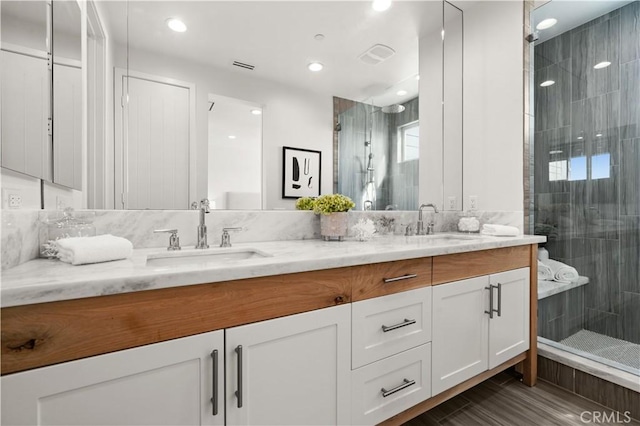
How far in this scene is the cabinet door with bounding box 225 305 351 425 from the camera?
2.77ft

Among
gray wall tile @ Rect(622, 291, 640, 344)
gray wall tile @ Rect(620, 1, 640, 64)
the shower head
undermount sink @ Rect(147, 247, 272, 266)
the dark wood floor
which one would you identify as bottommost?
the dark wood floor

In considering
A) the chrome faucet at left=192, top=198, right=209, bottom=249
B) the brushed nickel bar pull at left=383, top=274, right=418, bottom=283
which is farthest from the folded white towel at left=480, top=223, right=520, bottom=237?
the chrome faucet at left=192, top=198, right=209, bottom=249

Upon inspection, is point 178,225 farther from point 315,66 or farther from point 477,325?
point 477,325

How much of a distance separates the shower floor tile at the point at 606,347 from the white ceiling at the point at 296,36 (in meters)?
1.99

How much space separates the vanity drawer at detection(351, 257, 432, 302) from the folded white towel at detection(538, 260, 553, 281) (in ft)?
4.50

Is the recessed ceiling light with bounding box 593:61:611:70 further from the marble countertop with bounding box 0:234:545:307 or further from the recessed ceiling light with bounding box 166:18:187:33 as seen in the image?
the recessed ceiling light with bounding box 166:18:187:33

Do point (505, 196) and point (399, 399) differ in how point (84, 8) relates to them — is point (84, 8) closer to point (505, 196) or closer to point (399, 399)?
point (399, 399)

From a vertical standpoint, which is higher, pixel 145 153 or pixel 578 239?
pixel 145 153

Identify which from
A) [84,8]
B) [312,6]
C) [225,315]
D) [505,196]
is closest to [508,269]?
[505,196]

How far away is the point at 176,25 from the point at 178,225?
0.91m

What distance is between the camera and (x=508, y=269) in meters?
1.68

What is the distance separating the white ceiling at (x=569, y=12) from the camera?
203cm

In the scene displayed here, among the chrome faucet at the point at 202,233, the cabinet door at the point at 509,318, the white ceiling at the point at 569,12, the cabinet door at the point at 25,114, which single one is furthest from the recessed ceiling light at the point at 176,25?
the white ceiling at the point at 569,12

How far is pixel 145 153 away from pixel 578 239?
9.27 ft
